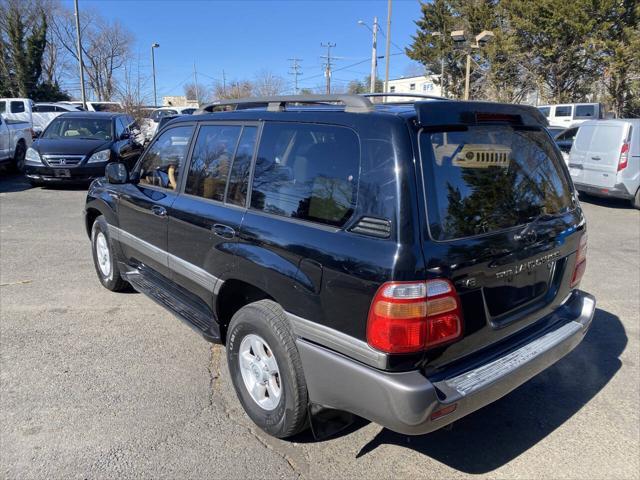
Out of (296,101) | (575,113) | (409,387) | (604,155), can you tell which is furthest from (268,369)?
(575,113)

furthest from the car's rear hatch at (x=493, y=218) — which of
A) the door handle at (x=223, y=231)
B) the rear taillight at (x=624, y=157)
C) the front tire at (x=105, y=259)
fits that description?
the rear taillight at (x=624, y=157)

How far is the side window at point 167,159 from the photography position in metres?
3.82

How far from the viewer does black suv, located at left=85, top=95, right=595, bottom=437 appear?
2.23 metres

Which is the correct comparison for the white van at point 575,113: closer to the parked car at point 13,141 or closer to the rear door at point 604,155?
the rear door at point 604,155

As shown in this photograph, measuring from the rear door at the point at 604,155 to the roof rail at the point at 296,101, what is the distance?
29.4 ft

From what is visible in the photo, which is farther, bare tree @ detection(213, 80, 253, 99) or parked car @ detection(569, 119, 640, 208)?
bare tree @ detection(213, 80, 253, 99)

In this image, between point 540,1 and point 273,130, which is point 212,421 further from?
point 540,1

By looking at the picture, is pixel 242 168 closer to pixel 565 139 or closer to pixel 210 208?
pixel 210 208

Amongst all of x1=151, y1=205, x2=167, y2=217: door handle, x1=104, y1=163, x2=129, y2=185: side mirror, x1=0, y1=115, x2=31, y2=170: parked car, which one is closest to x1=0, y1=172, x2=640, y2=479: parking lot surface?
x1=151, y1=205, x2=167, y2=217: door handle

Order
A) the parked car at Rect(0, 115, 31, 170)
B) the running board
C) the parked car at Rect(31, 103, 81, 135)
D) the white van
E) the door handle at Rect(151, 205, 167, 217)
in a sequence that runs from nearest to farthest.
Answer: the running board → the door handle at Rect(151, 205, 167, 217) → the parked car at Rect(0, 115, 31, 170) → the parked car at Rect(31, 103, 81, 135) → the white van

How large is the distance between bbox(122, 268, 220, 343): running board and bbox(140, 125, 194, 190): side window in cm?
77

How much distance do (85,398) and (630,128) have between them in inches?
412

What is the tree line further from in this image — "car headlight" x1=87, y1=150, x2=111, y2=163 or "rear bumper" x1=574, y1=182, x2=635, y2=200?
"car headlight" x1=87, y1=150, x2=111, y2=163

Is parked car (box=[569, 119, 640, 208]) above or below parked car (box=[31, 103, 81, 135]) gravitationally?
below
